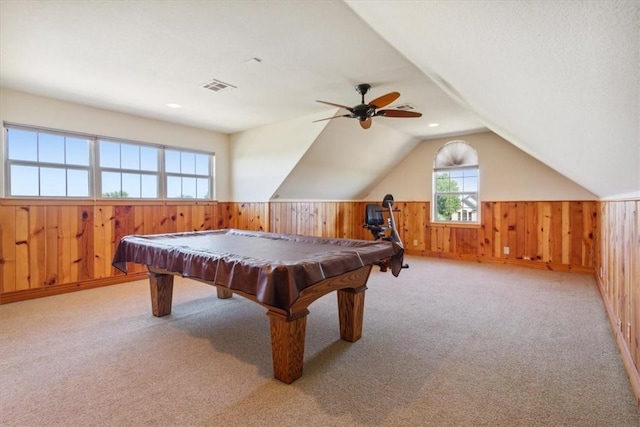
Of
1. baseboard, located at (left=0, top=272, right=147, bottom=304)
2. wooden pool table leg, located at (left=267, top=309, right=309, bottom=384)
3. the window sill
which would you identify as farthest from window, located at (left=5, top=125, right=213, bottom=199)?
the window sill

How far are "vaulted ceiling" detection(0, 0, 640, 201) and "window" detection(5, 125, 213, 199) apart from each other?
0.55 metres

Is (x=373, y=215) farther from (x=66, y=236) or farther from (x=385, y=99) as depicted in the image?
(x=66, y=236)

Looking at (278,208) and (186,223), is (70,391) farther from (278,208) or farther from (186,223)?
(278,208)

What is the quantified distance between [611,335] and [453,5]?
113 inches

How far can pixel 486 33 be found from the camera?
1152mm

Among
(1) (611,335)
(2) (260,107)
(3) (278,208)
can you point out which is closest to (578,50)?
(1) (611,335)

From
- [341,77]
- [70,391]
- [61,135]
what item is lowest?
[70,391]

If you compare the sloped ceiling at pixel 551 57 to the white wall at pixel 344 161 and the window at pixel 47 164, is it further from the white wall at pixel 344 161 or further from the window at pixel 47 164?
the window at pixel 47 164

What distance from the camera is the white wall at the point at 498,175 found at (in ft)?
16.2

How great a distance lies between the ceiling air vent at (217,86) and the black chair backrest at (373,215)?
3.19 metres

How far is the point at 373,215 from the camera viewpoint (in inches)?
224

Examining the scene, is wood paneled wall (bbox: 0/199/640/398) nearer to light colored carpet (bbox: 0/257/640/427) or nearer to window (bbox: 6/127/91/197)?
window (bbox: 6/127/91/197)

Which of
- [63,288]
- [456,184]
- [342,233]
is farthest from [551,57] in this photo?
[342,233]

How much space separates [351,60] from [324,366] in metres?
2.54
